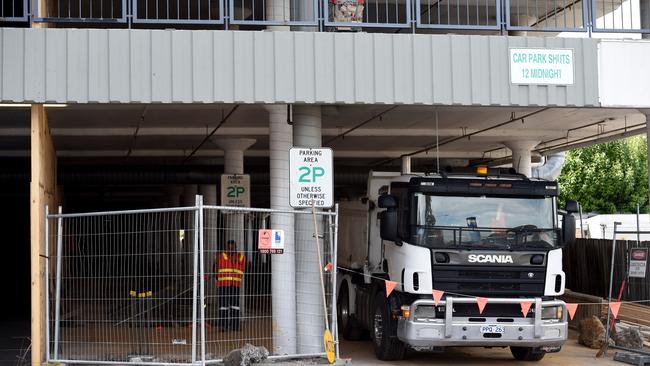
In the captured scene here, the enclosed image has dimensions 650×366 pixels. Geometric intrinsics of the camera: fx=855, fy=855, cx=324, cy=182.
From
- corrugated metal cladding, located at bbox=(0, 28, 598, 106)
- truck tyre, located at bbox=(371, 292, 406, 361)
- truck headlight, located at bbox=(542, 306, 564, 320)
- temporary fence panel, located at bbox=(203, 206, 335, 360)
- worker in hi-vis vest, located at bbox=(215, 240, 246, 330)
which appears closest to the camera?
corrugated metal cladding, located at bbox=(0, 28, 598, 106)

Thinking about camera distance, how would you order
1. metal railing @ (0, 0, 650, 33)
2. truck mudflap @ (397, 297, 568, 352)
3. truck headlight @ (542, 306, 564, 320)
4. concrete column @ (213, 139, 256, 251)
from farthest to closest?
concrete column @ (213, 139, 256, 251)
truck headlight @ (542, 306, 564, 320)
truck mudflap @ (397, 297, 568, 352)
metal railing @ (0, 0, 650, 33)

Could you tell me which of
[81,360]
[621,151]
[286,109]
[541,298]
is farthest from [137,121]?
[621,151]

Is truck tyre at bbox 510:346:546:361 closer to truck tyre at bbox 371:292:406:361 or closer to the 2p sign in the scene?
truck tyre at bbox 371:292:406:361

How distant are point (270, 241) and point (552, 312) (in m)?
4.33

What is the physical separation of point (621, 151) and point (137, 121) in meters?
35.8

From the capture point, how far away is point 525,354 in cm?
1402

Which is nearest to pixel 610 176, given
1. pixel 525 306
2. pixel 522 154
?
pixel 522 154

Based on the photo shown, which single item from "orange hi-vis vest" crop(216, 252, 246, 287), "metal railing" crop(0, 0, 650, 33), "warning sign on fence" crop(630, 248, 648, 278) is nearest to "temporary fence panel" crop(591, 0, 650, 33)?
"metal railing" crop(0, 0, 650, 33)

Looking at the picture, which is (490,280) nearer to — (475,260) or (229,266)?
(475,260)

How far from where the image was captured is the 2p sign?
11.9 metres

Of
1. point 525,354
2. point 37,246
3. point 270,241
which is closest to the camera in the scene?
point 37,246

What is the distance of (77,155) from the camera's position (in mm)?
23953

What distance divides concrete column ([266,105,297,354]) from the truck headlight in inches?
149

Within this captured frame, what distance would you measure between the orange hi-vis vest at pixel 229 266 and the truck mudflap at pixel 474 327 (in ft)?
11.7
